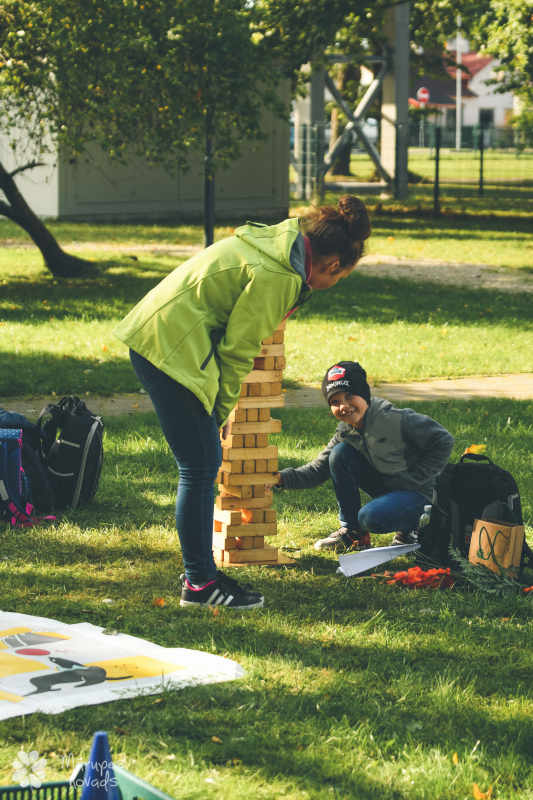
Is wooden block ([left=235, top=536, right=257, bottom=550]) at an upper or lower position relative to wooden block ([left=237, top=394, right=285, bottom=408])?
lower

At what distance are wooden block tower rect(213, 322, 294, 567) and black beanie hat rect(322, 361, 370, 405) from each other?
0.25m

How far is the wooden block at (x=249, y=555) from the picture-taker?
480 centimetres

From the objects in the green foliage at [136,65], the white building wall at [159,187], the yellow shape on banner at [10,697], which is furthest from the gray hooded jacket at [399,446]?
the white building wall at [159,187]

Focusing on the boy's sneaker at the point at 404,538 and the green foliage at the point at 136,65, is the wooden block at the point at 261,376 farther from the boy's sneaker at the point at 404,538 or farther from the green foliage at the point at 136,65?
the green foliage at the point at 136,65

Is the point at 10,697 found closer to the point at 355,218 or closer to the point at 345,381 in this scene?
the point at 355,218

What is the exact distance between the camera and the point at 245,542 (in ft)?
15.9

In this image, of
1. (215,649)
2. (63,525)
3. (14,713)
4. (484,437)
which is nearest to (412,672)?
(215,649)

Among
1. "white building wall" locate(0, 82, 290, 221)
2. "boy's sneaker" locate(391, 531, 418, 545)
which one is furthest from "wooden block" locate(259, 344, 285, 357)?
"white building wall" locate(0, 82, 290, 221)

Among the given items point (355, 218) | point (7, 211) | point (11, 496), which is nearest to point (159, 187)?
point (7, 211)

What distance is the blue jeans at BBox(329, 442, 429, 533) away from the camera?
4852 mm

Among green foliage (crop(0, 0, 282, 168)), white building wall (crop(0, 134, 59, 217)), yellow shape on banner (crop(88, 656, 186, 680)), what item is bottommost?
yellow shape on banner (crop(88, 656, 186, 680))

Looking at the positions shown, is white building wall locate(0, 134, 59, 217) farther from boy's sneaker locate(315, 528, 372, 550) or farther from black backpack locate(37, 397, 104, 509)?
boy's sneaker locate(315, 528, 372, 550)

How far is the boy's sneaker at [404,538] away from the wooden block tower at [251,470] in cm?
65

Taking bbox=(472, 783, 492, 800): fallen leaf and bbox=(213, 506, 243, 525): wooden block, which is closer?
bbox=(472, 783, 492, 800): fallen leaf
